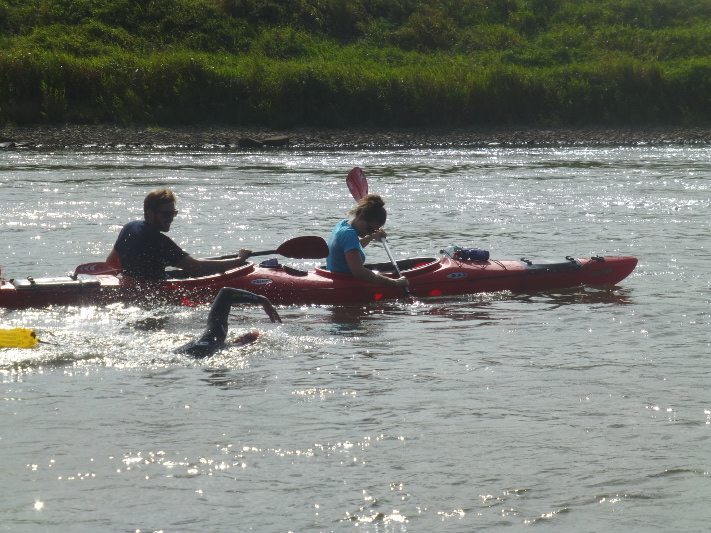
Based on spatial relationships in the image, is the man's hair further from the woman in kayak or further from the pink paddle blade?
the pink paddle blade

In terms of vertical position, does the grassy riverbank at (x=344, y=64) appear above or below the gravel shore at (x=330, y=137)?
above

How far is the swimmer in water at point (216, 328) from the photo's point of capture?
599 centimetres

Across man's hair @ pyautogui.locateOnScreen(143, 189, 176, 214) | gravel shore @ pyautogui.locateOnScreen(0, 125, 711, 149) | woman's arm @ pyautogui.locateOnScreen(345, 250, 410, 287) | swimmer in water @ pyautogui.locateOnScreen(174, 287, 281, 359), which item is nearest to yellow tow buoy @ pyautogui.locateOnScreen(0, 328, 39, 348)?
swimmer in water @ pyautogui.locateOnScreen(174, 287, 281, 359)

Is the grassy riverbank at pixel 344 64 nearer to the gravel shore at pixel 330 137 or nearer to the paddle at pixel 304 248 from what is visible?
the gravel shore at pixel 330 137

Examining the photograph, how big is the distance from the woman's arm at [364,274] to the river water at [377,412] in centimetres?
18

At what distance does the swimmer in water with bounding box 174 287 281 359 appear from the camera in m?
5.99

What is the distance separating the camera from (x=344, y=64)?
79.6 ft

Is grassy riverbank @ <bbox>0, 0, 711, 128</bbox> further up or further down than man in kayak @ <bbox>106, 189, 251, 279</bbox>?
further up

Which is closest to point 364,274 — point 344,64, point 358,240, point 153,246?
point 358,240

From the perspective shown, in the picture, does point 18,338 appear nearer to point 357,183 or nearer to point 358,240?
point 358,240

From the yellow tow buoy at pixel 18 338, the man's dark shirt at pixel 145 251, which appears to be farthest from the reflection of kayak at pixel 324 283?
the yellow tow buoy at pixel 18 338

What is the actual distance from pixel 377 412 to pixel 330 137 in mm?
17247

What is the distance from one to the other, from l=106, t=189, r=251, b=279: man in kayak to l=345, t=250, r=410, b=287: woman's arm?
3.44ft

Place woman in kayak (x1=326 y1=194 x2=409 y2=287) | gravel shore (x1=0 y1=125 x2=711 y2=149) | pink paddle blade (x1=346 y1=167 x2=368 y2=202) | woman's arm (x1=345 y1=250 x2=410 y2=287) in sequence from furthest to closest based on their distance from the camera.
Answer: gravel shore (x1=0 y1=125 x2=711 y2=149), pink paddle blade (x1=346 y1=167 x2=368 y2=202), woman's arm (x1=345 y1=250 x2=410 y2=287), woman in kayak (x1=326 y1=194 x2=409 y2=287)
